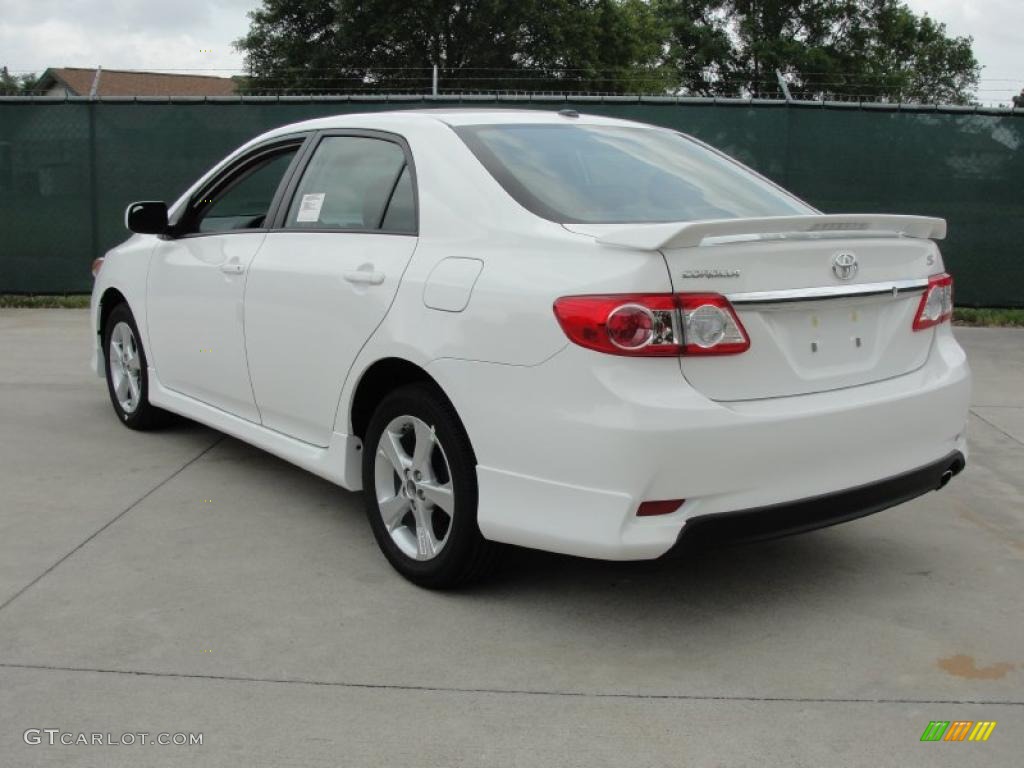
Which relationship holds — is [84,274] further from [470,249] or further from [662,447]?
[662,447]

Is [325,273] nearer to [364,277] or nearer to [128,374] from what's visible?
[364,277]

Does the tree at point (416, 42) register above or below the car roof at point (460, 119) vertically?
above

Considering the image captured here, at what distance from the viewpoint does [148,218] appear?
5520 millimetres

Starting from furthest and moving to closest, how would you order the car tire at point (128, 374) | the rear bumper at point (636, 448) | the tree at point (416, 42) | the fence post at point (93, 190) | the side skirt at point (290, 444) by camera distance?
1. the tree at point (416, 42)
2. the fence post at point (93, 190)
3. the car tire at point (128, 374)
4. the side skirt at point (290, 444)
5. the rear bumper at point (636, 448)

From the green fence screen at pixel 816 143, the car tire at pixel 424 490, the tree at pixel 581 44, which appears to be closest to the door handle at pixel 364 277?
the car tire at pixel 424 490

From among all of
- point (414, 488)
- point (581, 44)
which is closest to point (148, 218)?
point (414, 488)

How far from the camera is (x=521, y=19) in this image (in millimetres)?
45531

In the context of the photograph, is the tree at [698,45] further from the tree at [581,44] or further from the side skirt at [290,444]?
the side skirt at [290,444]

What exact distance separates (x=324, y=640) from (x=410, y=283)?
3.85 feet

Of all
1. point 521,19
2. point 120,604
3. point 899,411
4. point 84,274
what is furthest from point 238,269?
point 521,19

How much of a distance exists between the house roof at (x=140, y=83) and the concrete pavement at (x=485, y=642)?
44.7 meters

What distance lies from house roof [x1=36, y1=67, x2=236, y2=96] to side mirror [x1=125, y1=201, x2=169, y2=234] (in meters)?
43.1

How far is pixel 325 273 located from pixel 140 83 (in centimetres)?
5042

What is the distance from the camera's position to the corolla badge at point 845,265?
138 inches
